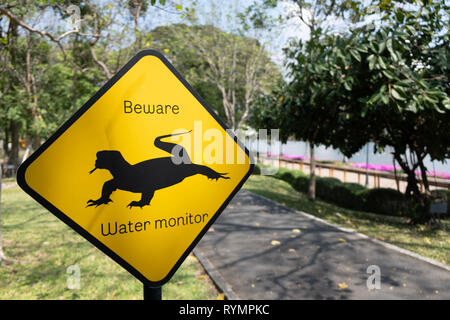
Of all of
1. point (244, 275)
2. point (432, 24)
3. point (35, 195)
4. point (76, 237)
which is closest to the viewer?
point (35, 195)

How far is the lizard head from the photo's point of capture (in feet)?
4.14

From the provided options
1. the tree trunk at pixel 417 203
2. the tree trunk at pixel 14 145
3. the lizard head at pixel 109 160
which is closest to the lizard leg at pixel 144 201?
the lizard head at pixel 109 160

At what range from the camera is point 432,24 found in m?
6.12

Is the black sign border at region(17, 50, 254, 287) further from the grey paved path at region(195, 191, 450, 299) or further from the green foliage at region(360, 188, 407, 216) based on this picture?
the green foliage at region(360, 188, 407, 216)

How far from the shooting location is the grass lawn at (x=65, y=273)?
4133 millimetres

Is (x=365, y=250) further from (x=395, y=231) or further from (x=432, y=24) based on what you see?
(x=432, y=24)

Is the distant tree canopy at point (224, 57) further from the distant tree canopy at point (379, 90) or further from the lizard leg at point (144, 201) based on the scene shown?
the lizard leg at point (144, 201)

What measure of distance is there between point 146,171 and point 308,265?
188 inches

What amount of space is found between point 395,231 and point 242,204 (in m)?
5.08

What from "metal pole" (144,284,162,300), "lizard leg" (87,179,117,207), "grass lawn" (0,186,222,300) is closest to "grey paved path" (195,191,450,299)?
"grass lawn" (0,186,222,300)

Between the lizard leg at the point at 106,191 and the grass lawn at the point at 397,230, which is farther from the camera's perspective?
the grass lawn at the point at 397,230

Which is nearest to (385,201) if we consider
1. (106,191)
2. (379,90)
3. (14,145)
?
(379,90)
